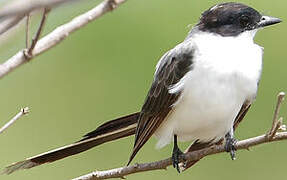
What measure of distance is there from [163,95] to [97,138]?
34cm

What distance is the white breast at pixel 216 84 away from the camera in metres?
2.74

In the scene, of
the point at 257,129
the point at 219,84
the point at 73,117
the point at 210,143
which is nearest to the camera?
the point at 219,84

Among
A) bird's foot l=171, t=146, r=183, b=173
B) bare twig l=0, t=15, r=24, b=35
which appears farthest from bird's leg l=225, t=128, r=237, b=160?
bare twig l=0, t=15, r=24, b=35

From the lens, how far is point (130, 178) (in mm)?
3990

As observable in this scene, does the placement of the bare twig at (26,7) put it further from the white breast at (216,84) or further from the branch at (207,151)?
the white breast at (216,84)

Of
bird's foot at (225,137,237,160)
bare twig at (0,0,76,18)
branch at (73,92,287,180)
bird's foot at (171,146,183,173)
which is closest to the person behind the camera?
bare twig at (0,0,76,18)

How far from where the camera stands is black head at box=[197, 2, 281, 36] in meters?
2.85

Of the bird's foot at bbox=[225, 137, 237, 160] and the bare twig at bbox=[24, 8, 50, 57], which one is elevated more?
the bare twig at bbox=[24, 8, 50, 57]

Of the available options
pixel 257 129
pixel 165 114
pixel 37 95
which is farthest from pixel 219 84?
pixel 37 95

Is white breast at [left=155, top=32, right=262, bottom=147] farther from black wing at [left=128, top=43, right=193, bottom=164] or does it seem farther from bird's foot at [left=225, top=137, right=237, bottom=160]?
bird's foot at [left=225, top=137, right=237, bottom=160]

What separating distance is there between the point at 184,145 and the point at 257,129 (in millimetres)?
425

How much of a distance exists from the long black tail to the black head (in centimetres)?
54

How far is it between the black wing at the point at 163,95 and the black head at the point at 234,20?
0.17 meters

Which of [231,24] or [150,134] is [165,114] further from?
[231,24]
